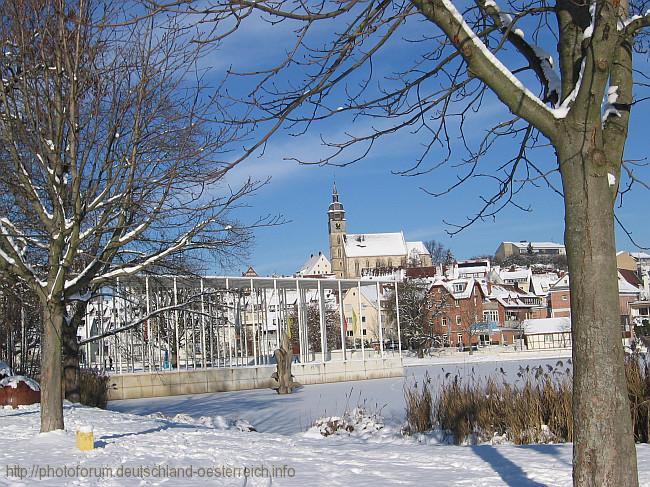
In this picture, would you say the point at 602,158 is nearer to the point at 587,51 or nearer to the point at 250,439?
the point at 587,51

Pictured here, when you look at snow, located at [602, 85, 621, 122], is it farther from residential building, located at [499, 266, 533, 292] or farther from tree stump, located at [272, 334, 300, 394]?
residential building, located at [499, 266, 533, 292]

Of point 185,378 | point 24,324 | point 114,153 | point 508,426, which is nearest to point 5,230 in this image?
point 114,153

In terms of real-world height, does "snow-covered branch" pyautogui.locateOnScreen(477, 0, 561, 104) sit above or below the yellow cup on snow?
above

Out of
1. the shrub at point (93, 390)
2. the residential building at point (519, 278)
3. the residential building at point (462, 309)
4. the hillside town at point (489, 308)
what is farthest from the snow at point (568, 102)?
the residential building at point (519, 278)

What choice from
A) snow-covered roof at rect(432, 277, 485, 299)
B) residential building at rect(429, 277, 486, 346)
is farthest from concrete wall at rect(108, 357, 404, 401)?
snow-covered roof at rect(432, 277, 485, 299)

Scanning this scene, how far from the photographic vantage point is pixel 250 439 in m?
9.06

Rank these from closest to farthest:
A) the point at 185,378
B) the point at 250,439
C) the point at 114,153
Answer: the point at 250,439 < the point at 114,153 < the point at 185,378

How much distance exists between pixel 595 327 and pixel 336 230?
15451 centimetres

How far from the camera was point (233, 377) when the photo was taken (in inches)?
1120

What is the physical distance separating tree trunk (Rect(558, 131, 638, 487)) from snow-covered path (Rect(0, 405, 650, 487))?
2.03 meters

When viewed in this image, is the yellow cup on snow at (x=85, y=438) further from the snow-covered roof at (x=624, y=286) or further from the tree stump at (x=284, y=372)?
the snow-covered roof at (x=624, y=286)

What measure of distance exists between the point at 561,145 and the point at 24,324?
59.1 feet

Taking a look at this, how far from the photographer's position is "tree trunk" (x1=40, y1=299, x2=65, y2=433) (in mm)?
9016

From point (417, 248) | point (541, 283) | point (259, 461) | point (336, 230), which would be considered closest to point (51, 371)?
point (259, 461)
